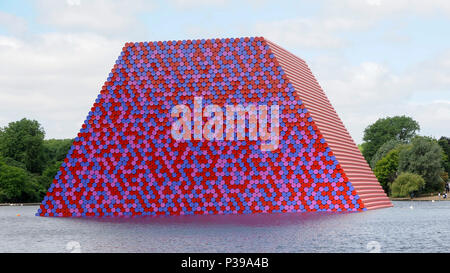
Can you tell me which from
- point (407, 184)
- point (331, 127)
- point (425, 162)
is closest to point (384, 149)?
point (425, 162)

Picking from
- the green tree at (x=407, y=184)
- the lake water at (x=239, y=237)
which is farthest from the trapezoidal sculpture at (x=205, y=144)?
the green tree at (x=407, y=184)

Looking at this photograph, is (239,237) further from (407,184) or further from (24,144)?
(24,144)

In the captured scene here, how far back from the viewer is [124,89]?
46.9 m

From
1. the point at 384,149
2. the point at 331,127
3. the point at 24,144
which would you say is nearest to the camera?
the point at 331,127

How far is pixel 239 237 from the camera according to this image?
25328 mm

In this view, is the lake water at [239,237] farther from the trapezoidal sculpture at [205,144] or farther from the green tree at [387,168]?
the green tree at [387,168]

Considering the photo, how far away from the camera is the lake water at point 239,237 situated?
876 inches
